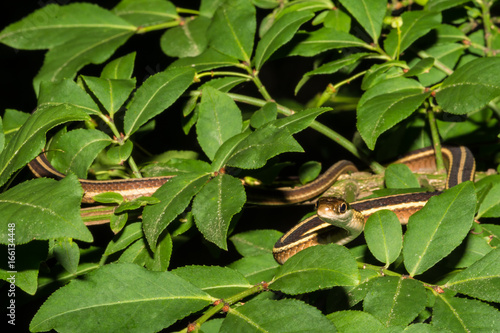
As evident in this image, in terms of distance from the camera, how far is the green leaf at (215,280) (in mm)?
1451

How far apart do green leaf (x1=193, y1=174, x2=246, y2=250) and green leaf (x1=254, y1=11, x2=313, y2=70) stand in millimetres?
797

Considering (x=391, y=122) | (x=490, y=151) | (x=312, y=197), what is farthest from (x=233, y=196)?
(x=490, y=151)

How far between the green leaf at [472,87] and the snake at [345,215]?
746 millimetres

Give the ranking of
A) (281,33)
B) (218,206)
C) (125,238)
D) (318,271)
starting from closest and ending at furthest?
(318,271) → (218,206) → (125,238) → (281,33)

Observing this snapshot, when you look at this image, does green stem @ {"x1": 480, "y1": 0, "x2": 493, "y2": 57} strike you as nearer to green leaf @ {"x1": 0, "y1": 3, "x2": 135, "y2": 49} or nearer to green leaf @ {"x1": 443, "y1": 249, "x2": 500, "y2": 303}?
green leaf @ {"x1": 443, "y1": 249, "x2": 500, "y2": 303}

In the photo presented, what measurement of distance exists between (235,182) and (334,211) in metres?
0.90

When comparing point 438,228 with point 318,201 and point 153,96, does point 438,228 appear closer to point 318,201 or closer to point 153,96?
point 318,201

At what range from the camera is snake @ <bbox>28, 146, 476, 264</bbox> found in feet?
7.64

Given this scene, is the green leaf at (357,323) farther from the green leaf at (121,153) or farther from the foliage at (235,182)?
the green leaf at (121,153)

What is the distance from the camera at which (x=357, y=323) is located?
1233 mm

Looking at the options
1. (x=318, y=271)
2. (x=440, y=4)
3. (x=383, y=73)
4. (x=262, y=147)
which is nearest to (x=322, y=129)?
(x=383, y=73)

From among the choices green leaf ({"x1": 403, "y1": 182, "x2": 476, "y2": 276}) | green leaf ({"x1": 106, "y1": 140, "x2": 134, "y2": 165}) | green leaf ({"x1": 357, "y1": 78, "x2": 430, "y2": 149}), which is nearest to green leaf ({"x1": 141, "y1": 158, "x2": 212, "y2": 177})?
green leaf ({"x1": 106, "y1": 140, "x2": 134, "y2": 165})

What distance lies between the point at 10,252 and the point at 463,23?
280cm

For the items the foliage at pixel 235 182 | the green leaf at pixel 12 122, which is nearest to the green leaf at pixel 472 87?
the foliage at pixel 235 182
